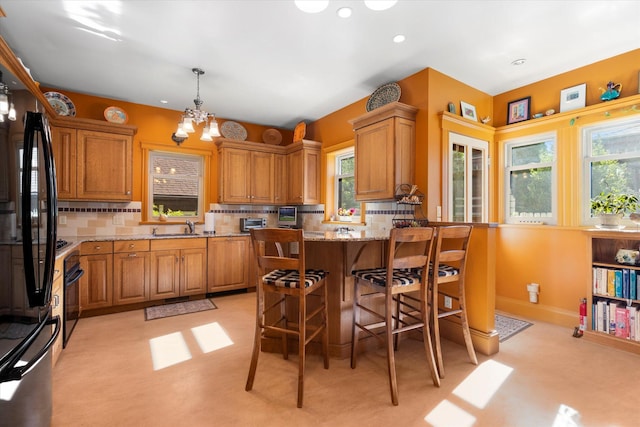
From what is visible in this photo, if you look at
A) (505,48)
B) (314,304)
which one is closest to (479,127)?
(505,48)

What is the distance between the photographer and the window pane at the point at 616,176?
9.54 feet

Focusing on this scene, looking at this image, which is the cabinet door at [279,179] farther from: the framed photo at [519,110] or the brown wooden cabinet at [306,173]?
the framed photo at [519,110]

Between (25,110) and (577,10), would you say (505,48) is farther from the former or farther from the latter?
(25,110)

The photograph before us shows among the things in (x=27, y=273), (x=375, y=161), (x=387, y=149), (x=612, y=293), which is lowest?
(x=612, y=293)

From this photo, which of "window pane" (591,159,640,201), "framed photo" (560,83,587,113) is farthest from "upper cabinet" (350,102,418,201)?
"window pane" (591,159,640,201)

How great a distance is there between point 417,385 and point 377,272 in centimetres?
80

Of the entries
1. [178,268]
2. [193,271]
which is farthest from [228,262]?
[178,268]

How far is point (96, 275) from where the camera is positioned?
3514mm

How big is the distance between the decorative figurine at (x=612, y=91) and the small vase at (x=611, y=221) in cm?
115

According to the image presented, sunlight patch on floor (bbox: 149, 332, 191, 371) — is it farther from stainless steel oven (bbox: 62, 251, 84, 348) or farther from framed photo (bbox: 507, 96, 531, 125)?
framed photo (bbox: 507, 96, 531, 125)

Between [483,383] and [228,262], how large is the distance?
3402 millimetres

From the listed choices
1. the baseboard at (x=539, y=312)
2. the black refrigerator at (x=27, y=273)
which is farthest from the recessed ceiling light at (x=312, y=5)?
the baseboard at (x=539, y=312)

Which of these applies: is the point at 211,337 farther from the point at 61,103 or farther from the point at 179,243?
the point at 61,103

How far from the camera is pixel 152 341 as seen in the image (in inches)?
112
